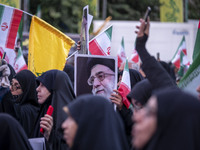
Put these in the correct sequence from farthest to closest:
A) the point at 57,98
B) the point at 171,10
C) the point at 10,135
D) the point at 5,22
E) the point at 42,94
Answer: the point at 171,10, the point at 5,22, the point at 42,94, the point at 57,98, the point at 10,135

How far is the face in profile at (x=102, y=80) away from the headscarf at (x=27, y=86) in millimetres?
1216

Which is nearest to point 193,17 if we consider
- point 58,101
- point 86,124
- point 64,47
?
point 64,47

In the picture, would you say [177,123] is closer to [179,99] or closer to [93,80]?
[179,99]

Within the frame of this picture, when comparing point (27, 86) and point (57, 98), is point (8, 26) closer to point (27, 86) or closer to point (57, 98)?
point (27, 86)

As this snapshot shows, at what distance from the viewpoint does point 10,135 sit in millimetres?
3113

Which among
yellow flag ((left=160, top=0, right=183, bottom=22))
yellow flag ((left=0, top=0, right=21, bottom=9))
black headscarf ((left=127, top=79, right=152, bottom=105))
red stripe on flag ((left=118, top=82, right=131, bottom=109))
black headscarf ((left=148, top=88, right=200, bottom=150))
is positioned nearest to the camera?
black headscarf ((left=148, top=88, right=200, bottom=150))

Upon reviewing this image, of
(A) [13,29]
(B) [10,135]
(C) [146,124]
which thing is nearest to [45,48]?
(A) [13,29]

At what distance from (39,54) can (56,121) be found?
166 cm

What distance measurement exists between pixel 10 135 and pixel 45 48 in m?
2.70

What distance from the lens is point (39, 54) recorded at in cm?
562

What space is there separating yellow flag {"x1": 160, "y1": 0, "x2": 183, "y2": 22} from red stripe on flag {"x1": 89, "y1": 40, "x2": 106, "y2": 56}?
8.72m

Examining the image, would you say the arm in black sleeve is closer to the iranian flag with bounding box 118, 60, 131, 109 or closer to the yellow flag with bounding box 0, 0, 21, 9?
the iranian flag with bounding box 118, 60, 131, 109

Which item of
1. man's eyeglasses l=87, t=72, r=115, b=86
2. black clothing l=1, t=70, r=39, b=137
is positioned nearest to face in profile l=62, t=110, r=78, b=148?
man's eyeglasses l=87, t=72, r=115, b=86

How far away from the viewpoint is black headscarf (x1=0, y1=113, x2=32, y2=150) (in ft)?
10.1
